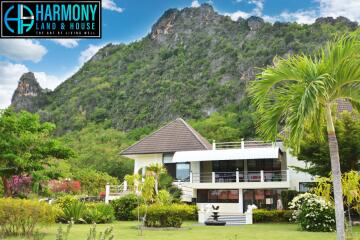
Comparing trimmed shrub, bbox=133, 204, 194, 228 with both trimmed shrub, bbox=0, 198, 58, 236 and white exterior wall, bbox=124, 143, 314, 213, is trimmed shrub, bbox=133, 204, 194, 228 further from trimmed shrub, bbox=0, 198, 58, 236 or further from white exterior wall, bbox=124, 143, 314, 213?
white exterior wall, bbox=124, 143, 314, 213

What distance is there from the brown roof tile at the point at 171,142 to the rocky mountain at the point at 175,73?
129 ft

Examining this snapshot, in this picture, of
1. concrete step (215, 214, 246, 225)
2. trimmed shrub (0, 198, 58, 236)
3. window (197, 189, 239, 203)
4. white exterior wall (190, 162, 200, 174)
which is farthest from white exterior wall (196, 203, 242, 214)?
trimmed shrub (0, 198, 58, 236)

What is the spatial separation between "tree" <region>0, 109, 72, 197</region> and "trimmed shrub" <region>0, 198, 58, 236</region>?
316 centimetres

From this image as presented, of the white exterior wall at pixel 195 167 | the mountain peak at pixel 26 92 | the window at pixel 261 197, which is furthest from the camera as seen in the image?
the mountain peak at pixel 26 92

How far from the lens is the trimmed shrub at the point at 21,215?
575 inches

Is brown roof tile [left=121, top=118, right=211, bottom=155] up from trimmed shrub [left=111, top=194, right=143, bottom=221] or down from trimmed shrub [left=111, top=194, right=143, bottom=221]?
up

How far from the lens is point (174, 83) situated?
3612 inches

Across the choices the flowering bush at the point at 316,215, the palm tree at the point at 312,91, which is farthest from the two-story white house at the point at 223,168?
the palm tree at the point at 312,91

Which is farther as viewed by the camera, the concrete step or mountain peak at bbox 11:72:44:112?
mountain peak at bbox 11:72:44:112

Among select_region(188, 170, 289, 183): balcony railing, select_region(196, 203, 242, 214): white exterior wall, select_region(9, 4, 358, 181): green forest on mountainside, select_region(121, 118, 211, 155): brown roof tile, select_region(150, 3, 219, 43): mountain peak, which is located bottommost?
select_region(196, 203, 242, 214): white exterior wall

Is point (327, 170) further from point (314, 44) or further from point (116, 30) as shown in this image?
point (314, 44)

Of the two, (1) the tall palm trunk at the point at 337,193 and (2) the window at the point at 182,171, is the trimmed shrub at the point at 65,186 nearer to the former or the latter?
(2) the window at the point at 182,171

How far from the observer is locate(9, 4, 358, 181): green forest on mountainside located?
6838 centimetres

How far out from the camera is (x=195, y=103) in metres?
81.8
